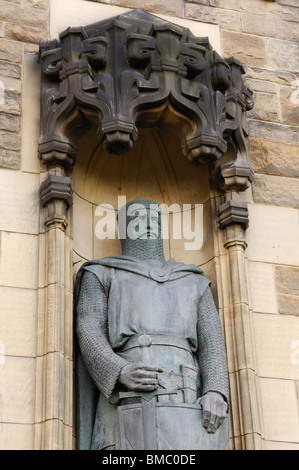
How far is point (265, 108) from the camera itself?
24.7 ft

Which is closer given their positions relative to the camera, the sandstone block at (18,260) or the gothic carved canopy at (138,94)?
the sandstone block at (18,260)

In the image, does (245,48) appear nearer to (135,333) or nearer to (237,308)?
(237,308)

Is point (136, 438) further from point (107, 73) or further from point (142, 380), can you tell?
point (107, 73)

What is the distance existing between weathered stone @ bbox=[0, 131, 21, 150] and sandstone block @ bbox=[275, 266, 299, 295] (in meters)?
1.72

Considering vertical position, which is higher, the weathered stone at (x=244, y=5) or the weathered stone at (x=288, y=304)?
the weathered stone at (x=244, y=5)

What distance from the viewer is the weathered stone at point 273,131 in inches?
291

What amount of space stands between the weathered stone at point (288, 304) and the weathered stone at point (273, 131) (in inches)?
44.4

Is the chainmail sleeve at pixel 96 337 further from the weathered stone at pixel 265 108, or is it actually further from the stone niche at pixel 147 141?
the weathered stone at pixel 265 108

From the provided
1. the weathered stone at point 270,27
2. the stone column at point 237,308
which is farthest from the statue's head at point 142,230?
the weathered stone at point 270,27

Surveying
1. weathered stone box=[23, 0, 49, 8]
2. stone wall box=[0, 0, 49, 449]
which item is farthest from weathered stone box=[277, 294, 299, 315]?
weathered stone box=[23, 0, 49, 8]

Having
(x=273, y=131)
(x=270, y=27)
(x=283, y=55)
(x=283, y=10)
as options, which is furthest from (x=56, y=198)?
(x=283, y=10)

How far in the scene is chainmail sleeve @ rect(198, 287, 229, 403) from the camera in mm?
6195

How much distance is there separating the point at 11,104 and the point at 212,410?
2.26 meters

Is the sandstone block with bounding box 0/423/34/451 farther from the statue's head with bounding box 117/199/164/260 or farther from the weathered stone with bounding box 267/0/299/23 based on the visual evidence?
the weathered stone with bounding box 267/0/299/23
